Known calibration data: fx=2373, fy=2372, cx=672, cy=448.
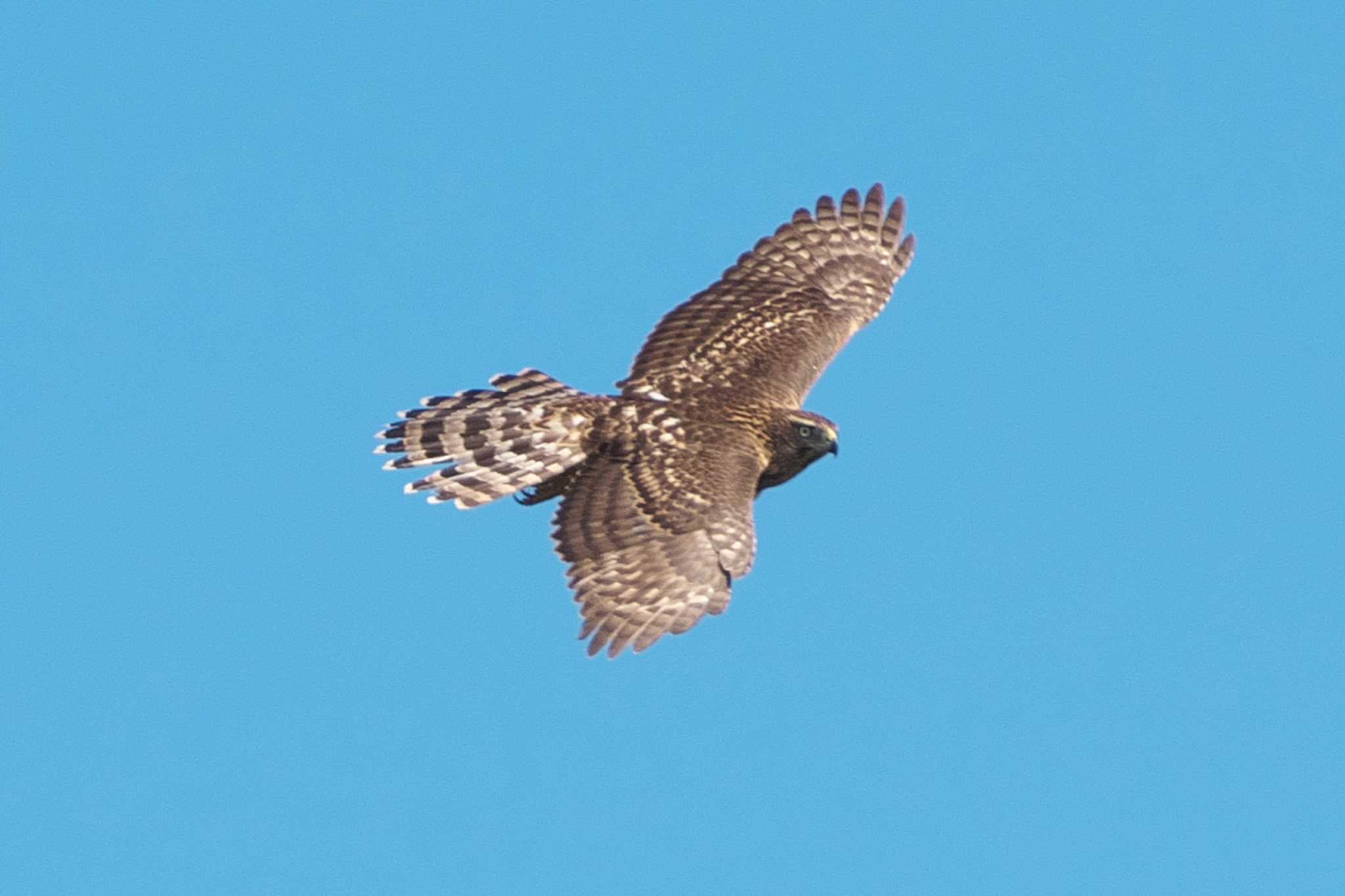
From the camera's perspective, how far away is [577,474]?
16906mm

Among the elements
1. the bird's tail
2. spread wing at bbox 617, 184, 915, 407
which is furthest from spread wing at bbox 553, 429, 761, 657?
spread wing at bbox 617, 184, 915, 407

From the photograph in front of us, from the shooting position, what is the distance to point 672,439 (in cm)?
1702

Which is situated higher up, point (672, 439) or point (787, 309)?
point (787, 309)

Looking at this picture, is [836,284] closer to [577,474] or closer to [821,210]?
[821,210]

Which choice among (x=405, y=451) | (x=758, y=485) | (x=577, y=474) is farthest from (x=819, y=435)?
(x=405, y=451)

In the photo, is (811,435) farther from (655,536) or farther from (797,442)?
(655,536)

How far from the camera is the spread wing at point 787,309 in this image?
18.2 m

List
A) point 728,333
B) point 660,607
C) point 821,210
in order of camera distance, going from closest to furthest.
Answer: point 660,607 → point 728,333 → point 821,210

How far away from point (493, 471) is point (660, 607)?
185 centimetres

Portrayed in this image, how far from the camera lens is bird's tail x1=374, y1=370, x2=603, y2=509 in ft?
54.9

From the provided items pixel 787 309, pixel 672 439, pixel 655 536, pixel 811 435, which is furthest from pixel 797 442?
pixel 787 309

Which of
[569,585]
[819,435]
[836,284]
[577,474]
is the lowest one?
[569,585]

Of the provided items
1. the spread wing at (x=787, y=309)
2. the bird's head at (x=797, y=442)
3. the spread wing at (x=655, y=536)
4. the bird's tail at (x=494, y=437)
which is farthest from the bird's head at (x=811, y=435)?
the bird's tail at (x=494, y=437)

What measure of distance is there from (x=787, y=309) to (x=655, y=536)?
3.52 metres
